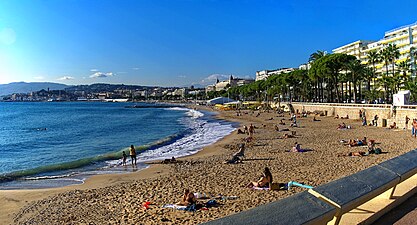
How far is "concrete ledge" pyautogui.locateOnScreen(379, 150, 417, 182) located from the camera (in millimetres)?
4857

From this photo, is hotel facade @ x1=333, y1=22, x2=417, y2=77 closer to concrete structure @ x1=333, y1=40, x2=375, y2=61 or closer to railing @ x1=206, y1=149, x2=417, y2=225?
concrete structure @ x1=333, y1=40, x2=375, y2=61

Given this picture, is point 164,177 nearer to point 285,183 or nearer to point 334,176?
point 285,183

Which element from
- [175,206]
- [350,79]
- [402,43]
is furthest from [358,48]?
[175,206]

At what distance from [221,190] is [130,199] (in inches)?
124

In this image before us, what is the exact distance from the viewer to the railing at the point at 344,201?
2.97 m

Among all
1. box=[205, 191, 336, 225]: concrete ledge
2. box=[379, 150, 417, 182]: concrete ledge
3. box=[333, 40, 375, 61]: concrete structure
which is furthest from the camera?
box=[333, 40, 375, 61]: concrete structure

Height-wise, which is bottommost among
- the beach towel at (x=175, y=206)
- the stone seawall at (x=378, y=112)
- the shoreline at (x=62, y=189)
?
the shoreline at (x=62, y=189)

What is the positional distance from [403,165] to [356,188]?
1565 millimetres

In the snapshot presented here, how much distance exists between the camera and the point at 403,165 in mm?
5062

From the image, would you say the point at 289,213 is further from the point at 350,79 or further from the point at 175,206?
the point at 350,79

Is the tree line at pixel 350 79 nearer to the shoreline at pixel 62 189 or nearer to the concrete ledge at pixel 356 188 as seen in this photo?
the shoreline at pixel 62 189

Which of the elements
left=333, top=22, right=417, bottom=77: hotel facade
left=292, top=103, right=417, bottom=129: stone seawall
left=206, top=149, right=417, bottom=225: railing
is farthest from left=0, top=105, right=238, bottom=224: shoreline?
left=333, top=22, right=417, bottom=77: hotel facade

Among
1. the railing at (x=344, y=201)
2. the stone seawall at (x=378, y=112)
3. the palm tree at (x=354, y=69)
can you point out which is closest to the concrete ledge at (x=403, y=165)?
the railing at (x=344, y=201)

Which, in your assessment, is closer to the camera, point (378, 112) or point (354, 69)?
point (378, 112)
